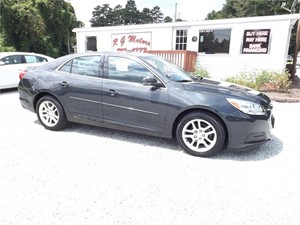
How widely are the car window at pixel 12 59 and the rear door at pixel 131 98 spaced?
5790 mm

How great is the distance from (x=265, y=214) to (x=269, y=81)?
7.22 metres

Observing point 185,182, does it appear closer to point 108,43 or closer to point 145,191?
point 145,191

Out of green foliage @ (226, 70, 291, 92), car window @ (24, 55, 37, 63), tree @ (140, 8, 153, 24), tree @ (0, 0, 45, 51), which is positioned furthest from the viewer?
tree @ (140, 8, 153, 24)

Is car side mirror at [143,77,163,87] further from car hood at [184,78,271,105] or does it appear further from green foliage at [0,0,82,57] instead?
green foliage at [0,0,82,57]

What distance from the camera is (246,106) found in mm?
3465

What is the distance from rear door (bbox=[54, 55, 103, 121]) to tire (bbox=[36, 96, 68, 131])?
0.19 m

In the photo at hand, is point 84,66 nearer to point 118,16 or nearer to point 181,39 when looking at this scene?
point 181,39

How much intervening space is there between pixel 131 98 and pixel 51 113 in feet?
5.57

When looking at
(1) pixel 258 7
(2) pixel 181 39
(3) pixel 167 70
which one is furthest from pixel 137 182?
(1) pixel 258 7

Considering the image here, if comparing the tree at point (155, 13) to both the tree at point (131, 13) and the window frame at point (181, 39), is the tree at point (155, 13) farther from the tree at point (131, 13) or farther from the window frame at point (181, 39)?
the window frame at point (181, 39)

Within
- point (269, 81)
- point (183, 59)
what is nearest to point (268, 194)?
point (269, 81)

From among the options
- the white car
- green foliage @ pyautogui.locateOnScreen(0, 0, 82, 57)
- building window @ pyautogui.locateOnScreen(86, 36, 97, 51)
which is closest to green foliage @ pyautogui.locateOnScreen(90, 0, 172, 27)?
green foliage @ pyautogui.locateOnScreen(0, 0, 82, 57)

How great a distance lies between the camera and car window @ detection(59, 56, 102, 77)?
13.8 ft

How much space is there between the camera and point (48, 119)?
4.63m
